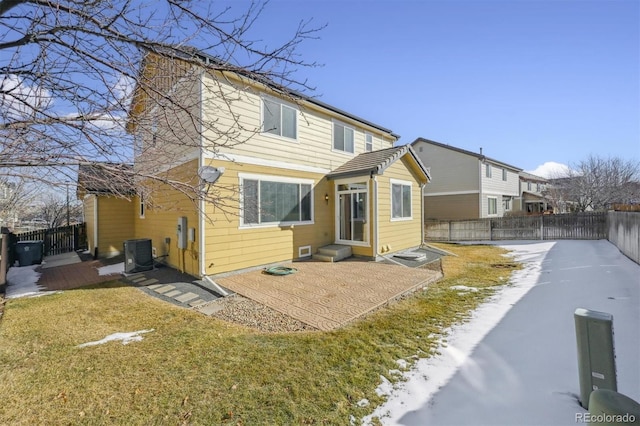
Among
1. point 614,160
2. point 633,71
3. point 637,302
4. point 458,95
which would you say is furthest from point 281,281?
point 614,160

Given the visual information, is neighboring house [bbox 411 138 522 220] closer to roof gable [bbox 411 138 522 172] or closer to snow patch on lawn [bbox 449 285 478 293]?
roof gable [bbox 411 138 522 172]

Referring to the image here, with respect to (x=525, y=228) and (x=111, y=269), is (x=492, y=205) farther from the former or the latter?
(x=111, y=269)

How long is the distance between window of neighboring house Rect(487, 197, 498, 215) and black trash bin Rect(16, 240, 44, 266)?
92.2 ft

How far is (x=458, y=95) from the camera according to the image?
32.9 feet

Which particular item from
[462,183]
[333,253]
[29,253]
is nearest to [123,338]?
[333,253]

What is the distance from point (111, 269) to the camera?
9820mm

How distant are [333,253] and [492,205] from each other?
20220 millimetres

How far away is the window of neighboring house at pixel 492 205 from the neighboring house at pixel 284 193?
13.9 meters

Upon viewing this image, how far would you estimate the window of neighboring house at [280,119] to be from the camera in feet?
29.7

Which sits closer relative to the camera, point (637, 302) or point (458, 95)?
point (637, 302)

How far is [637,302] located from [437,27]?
7.54 meters

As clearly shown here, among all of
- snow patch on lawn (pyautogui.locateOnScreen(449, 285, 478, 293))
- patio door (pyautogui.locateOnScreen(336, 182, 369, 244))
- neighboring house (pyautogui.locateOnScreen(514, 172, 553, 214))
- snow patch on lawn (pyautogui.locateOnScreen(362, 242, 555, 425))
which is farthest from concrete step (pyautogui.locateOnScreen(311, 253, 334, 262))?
neighboring house (pyautogui.locateOnScreen(514, 172, 553, 214))

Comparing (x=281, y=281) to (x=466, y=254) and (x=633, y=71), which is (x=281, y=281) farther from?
(x=633, y=71)

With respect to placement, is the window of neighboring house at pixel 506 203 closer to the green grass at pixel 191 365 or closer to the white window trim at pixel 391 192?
the white window trim at pixel 391 192
